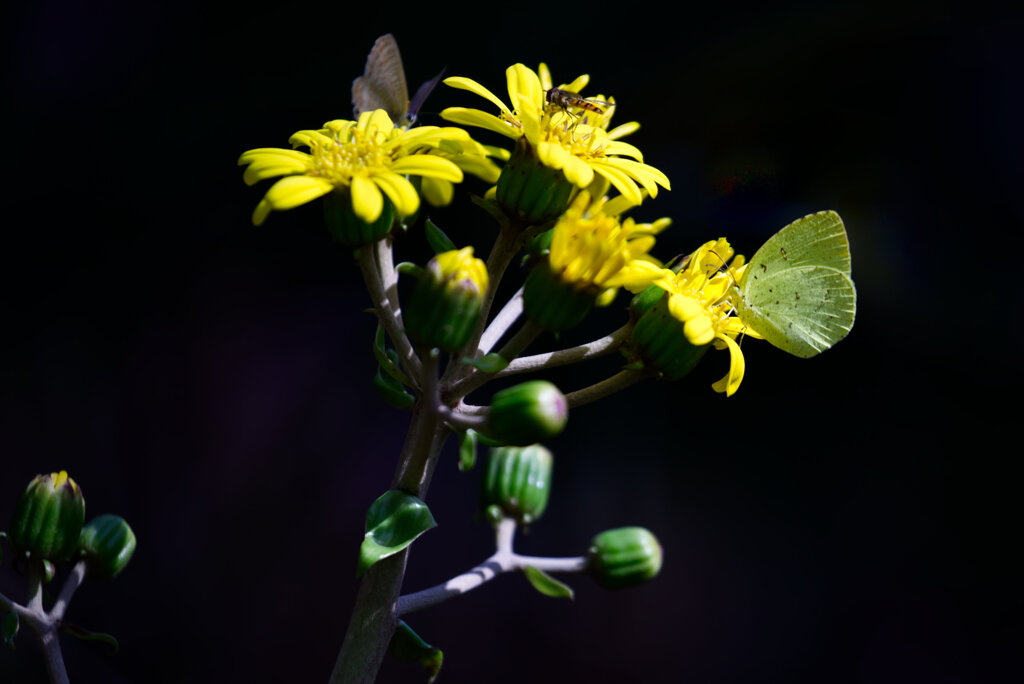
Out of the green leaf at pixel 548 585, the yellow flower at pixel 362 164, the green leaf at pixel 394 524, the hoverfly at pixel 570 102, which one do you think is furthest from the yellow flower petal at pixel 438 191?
the green leaf at pixel 548 585

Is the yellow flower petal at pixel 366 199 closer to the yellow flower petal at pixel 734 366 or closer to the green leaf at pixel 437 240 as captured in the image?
the green leaf at pixel 437 240

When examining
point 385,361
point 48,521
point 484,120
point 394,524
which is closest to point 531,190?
point 484,120

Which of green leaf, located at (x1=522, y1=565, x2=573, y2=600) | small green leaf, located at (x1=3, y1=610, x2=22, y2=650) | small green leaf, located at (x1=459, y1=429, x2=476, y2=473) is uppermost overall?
small green leaf, located at (x1=459, y1=429, x2=476, y2=473)

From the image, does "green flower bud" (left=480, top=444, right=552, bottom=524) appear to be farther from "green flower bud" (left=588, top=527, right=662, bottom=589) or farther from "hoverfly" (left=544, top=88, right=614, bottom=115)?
"hoverfly" (left=544, top=88, right=614, bottom=115)

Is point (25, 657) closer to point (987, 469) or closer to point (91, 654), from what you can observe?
point (91, 654)

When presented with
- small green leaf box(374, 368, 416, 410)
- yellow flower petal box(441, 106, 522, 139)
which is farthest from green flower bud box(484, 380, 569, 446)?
yellow flower petal box(441, 106, 522, 139)

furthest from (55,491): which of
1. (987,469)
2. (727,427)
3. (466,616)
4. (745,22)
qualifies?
(987,469)
